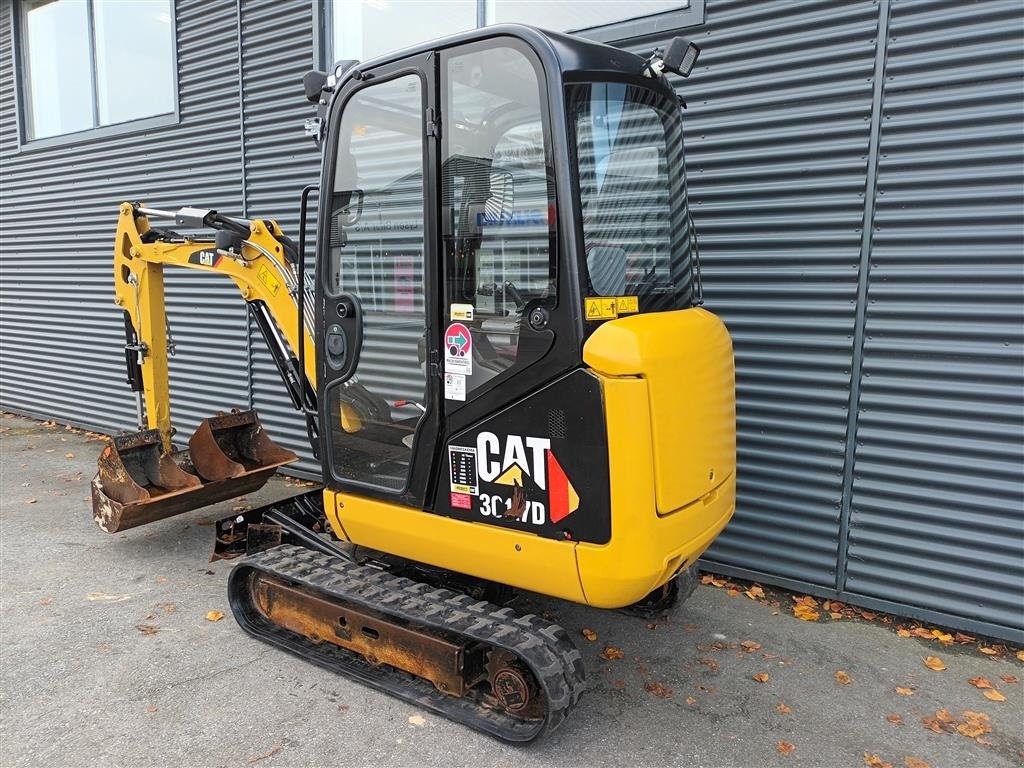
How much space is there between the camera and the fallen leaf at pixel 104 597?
14.5 feet

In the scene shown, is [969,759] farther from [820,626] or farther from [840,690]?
[820,626]

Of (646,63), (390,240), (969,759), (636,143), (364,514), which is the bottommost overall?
(969,759)

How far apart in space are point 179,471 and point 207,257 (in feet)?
5.12

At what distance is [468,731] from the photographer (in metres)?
3.15

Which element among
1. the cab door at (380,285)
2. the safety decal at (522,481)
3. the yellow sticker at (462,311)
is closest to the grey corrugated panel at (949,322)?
the safety decal at (522,481)

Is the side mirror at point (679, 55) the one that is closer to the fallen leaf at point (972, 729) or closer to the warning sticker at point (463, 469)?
the warning sticker at point (463, 469)

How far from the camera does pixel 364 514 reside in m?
3.50

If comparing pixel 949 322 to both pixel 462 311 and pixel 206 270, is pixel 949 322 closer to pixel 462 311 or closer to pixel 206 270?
pixel 462 311

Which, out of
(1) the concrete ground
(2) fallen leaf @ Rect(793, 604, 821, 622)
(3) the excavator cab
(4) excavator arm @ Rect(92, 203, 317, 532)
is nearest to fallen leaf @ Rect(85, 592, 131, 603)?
(1) the concrete ground

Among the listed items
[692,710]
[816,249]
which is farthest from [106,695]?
[816,249]

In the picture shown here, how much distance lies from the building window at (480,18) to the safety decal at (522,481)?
9.00 feet

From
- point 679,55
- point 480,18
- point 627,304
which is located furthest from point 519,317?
point 480,18

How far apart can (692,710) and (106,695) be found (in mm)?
2800

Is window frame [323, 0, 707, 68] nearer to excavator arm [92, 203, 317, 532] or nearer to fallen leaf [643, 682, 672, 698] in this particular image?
excavator arm [92, 203, 317, 532]
